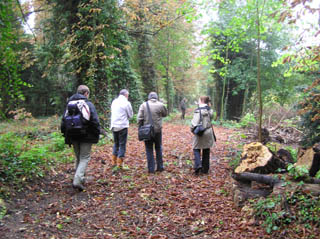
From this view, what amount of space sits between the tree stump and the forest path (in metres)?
0.71

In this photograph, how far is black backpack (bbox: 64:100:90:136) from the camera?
480cm

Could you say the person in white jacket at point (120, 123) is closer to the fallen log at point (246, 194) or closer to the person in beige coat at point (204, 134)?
the person in beige coat at point (204, 134)

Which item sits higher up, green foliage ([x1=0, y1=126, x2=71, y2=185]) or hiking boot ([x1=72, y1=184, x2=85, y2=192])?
green foliage ([x1=0, y1=126, x2=71, y2=185])

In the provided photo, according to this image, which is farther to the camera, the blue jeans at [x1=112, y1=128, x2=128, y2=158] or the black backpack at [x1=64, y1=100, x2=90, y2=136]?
the blue jeans at [x1=112, y1=128, x2=128, y2=158]

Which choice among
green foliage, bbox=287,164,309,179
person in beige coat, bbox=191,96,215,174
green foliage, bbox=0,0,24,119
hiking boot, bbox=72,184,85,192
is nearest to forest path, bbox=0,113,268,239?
hiking boot, bbox=72,184,85,192

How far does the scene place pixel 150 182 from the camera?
18.7 ft

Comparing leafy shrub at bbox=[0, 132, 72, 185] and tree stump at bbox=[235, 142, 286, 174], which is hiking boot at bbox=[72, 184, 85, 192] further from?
tree stump at bbox=[235, 142, 286, 174]

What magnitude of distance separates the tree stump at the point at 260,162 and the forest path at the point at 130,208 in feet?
2.34

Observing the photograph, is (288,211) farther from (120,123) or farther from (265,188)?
(120,123)

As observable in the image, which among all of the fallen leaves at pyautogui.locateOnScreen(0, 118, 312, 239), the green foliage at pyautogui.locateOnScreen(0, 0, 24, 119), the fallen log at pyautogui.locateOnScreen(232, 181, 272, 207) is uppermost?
the green foliage at pyautogui.locateOnScreen(0, 0, 24, 119)

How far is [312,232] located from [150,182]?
3463 millimetres

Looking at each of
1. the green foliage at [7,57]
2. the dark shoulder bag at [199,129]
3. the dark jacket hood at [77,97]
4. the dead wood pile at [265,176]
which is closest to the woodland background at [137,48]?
the green foliage at [7,57]

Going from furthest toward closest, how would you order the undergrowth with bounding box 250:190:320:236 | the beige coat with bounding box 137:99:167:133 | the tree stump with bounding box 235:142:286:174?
the beige coat with bounding box 137:99:167:133 < the tree stump with bounding box 235:142:286:174 < the undergrowth with bounding box 250:190:320:236

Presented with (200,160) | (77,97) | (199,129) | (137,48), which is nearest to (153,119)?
(199,129)
